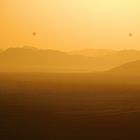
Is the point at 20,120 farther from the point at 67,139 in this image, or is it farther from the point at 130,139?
the point at 130,139

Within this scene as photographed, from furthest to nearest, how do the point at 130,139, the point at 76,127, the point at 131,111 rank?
the point at 131,111
the point at 76,127
the point at 130,139

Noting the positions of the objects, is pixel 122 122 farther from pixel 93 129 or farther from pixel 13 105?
pixel 13 105

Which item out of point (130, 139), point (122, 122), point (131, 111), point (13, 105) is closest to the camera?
point (130, 139)

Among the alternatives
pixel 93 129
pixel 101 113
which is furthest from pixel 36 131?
pixel 101 113

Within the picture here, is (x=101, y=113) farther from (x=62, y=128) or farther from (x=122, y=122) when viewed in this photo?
(x=62, y=128)

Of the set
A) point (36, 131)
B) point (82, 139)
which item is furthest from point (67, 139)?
point (36, 131)

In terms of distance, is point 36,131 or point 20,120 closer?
point 36,131

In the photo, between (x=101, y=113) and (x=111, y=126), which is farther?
(x=101, y=113)

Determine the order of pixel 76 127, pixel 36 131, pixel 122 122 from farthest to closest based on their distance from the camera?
1. pixel 122 122
2. pixel 76 127
3. pixel 36 131

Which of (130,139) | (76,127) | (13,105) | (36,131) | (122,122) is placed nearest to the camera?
(130,139)
